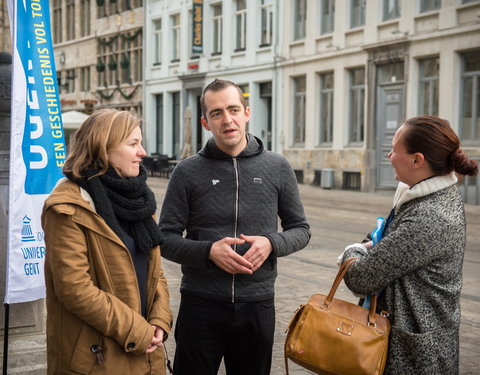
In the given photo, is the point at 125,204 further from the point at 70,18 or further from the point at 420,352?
the point at 70,18

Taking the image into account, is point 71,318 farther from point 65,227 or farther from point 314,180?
point 314,180

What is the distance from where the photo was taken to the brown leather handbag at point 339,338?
2746 millimetres

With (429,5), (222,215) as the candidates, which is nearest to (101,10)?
(429,5)

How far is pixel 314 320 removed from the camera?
282cm

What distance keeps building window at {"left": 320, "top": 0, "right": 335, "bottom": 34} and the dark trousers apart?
23762 mm

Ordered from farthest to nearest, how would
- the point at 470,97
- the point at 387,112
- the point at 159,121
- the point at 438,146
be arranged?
the point at 159,121, the point at 387,112, the point at 470,97, the point at 438,146

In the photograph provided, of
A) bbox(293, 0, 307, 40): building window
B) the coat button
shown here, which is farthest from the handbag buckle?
bbox(293, 0, 307, 40): building window

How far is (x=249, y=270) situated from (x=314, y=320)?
16.7 inches

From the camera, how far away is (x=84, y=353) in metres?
2.80

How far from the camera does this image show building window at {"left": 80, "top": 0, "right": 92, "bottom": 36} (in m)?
43.1

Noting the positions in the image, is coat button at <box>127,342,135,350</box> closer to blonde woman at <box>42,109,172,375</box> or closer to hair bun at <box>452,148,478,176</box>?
blonde woman at <box>42,109,172,375</box>

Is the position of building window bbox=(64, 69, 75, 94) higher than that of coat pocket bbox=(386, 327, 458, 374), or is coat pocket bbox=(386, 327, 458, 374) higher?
building window bbox=(64, 69, 75, 94)

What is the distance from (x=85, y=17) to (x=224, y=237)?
138 ft

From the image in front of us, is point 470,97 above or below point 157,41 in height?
below
